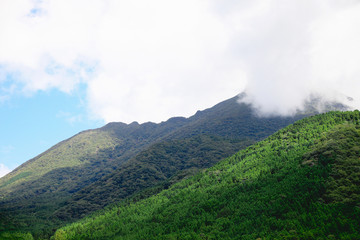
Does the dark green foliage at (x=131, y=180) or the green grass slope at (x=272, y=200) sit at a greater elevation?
the dark green foliage at (x=131, y=180)

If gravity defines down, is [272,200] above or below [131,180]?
below

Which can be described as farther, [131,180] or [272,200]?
[131,180]

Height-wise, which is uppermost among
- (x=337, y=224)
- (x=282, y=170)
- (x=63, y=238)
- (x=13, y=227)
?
(x=13, y=227)

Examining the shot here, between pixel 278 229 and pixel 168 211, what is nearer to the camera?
pixel 278 229

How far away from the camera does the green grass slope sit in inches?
2121

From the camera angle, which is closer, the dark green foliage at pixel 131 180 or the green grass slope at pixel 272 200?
the green grass slope at pixel 272 200

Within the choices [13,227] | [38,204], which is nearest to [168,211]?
[13,227]

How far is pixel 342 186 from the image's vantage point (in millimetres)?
57906

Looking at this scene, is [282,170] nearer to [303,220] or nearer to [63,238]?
[303,220]

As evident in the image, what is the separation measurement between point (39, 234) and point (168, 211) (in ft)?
197

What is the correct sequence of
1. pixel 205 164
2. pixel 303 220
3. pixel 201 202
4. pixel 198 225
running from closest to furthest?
pixel 303 220, pixel 198 225, pixel 201 202, pixel 205 164

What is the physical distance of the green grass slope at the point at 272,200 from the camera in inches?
2121

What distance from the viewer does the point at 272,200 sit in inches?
2660

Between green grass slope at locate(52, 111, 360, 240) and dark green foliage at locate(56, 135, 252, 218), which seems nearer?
green grass slope at locate(52, 111, 360, 240)
